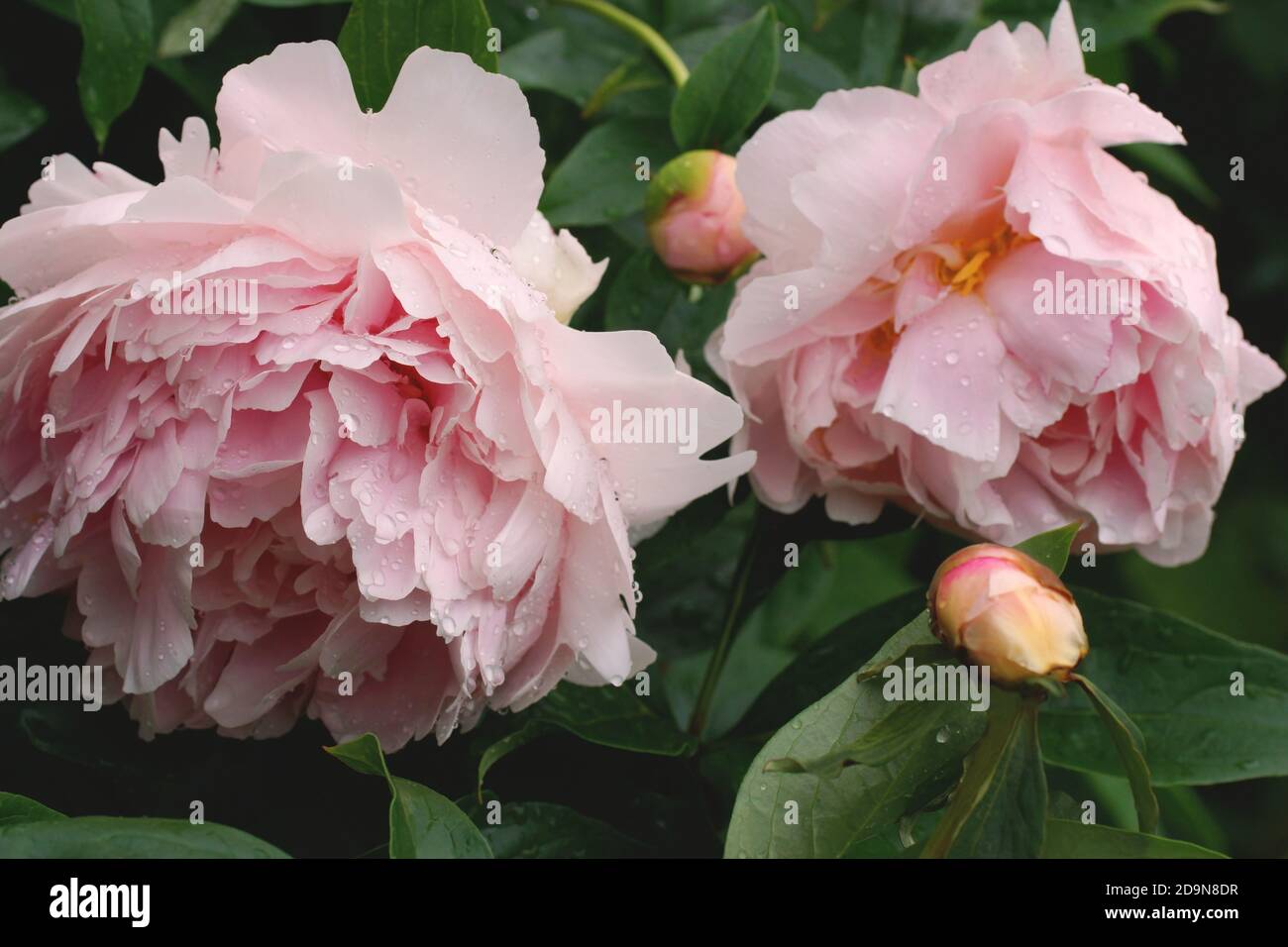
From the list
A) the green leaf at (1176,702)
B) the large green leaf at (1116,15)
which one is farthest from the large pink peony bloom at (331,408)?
the large green leaf at (1116,15)

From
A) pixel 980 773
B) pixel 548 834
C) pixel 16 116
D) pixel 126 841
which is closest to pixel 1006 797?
pixel 980 773

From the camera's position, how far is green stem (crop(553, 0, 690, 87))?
671 mm

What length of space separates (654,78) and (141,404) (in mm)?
333

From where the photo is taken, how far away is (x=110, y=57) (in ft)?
1.92

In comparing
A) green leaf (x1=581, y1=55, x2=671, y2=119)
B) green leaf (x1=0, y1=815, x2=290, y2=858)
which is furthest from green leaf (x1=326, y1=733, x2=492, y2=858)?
green leaf (x1=581, y1=55, x2=671, y2=119)

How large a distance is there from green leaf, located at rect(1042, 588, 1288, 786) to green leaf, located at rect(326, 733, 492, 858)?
262 millimetres

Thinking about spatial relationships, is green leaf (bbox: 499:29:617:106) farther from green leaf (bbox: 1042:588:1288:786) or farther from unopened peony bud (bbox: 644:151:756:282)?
green leaf (bbox: 1042:588:1288:786)

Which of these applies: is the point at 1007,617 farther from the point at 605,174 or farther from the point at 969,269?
the point at 605,174

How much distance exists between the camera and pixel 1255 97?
124cm

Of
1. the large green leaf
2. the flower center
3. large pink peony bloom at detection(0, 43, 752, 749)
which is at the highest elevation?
the large green leaf

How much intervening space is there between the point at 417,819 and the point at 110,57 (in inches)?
14.5

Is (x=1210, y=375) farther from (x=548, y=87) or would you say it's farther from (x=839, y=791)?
(x=548, y=87)

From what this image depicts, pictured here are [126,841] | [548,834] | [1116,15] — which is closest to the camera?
[126,841]

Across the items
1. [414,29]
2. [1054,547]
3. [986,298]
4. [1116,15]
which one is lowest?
[1054,547]
